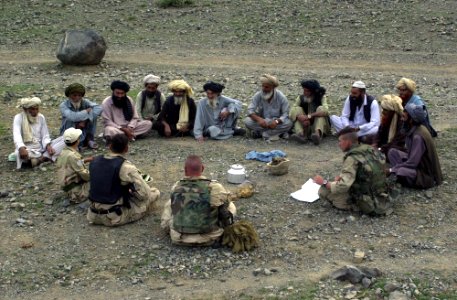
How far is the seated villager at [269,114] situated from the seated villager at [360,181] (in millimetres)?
2961

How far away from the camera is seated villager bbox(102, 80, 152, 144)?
11211 millimetres

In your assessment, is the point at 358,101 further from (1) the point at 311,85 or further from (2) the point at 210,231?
(2) the point at 210,231

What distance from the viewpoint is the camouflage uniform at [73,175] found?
8.80 metres

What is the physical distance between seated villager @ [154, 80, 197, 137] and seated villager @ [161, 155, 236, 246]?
3854 mm

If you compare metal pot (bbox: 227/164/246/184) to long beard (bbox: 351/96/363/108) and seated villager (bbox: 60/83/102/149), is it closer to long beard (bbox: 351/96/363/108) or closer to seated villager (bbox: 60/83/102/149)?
long beard (bbox: 351/96/363/108)

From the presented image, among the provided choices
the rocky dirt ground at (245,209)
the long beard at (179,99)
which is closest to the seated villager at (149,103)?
the long beard at (179,99)

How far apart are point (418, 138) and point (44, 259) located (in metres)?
4.98

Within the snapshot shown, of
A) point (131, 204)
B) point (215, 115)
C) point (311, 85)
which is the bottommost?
point (131, 204)

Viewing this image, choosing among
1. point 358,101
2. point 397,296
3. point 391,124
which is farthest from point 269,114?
point 397,296

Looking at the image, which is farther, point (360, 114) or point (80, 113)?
point (360, 114)

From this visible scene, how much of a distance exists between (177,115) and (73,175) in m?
3.11

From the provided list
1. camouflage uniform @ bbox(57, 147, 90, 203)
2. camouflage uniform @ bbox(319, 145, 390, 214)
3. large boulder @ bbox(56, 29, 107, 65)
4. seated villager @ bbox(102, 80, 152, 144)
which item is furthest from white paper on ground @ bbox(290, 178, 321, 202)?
large boulder @ bbox(56, 29, 107, 65)

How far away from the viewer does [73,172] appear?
348 inches

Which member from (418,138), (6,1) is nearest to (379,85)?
(418,138)
